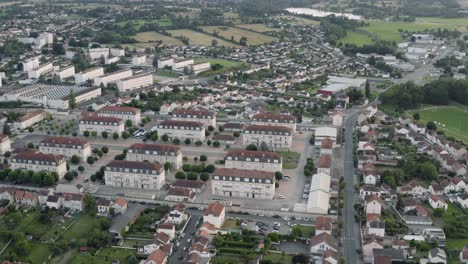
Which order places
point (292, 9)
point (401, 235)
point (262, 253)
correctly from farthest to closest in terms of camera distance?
1. point (292, 9)
2. point (401, 235)
3. point (262, 253)

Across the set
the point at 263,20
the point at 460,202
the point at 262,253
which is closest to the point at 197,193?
the point at 262,253

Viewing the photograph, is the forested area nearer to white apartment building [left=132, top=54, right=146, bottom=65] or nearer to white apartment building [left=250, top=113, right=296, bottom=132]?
white apartment building [left=250, top=113, right=296, bottom=132]

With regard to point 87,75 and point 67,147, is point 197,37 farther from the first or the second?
point 67,147

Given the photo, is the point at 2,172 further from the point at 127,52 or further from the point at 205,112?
the point at 127,52

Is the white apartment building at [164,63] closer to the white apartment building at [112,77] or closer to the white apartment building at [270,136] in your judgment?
the white apartment building at [112,77]

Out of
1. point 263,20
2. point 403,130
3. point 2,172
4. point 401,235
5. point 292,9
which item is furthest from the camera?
point 292,9

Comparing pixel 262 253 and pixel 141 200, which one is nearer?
pixel 262 253

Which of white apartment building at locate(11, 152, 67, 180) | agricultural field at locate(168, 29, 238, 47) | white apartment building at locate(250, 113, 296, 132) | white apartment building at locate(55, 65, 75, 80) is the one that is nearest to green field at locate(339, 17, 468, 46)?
agricultural field at locate(168, 29, 238, 47)
